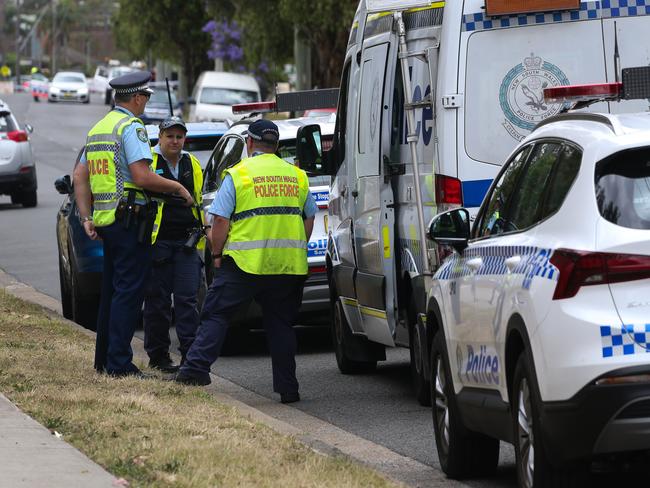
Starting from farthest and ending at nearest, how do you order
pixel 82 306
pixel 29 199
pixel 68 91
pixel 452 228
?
pixel 68 91 → pixel 29 199 → pixel 82 306 → pixel 452 228

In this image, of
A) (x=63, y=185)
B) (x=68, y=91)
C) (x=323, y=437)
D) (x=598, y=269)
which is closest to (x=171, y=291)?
(x=323, y=437)

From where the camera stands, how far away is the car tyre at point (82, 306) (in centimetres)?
1423

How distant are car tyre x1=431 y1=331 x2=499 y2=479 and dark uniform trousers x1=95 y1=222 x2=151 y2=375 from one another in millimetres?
3088

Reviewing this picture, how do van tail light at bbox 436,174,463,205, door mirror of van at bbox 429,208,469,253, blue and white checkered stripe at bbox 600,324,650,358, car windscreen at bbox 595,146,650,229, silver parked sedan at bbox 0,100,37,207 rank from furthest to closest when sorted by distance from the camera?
silver parked sedan at bbox 0,100,37,207 → van tail light at bbox 436,174,463,205 → door mirror of van at bbox 429,208,469,253 → car windscreen at bbox 595,146,650,229 → blue and white checkered stripe at bbox 600,324,650,358

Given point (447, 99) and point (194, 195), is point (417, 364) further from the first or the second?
point (194, 195)

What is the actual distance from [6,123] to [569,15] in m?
21.0

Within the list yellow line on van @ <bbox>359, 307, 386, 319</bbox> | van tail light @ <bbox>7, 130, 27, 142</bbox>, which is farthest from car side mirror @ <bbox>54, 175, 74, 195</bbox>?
van tail light @ <bbox>7, 130, 27, 142</bbox>

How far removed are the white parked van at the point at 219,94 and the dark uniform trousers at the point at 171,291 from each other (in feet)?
118

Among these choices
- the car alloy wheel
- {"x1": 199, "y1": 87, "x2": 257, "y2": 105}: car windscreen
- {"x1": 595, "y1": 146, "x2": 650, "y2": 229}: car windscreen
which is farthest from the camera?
{"x1": 199, "y1": 87, "x2": 257, "y2": 105}: car windscreen

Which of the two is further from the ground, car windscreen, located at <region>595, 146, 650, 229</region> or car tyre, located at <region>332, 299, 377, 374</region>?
car windscreen, located at <region>595, 146, 650, 229</region>

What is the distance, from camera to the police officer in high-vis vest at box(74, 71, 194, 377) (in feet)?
33.7

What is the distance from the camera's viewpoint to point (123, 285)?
10.5 metres

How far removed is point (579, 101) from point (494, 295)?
1.09 m

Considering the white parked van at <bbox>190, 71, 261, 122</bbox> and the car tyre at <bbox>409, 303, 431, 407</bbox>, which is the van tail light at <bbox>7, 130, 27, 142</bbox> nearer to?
the white parked van at <bbox>190, 71, 261, 122</bbox>
